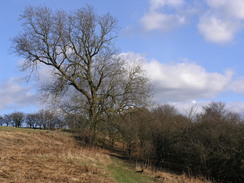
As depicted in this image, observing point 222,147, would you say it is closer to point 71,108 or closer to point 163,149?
point 163,149

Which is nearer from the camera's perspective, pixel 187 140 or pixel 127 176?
pixel 127 176

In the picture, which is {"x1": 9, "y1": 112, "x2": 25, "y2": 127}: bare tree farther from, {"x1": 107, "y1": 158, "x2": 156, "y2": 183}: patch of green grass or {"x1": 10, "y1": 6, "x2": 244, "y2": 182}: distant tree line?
{"x1": 107, "y1": 158, "x2": 156, "y2": 183}: patch of green grass

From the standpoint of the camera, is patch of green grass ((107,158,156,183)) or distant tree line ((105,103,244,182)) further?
distant tree line ((105,103,244,182))

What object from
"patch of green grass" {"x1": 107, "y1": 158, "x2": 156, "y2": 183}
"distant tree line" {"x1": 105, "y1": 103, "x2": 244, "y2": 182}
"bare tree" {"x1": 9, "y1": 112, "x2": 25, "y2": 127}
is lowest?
"patch of green grass" {"x1": 107, "y1": 158, "x2": 156, "y2": 183}

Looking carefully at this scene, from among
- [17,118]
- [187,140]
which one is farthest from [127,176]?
[17,118]

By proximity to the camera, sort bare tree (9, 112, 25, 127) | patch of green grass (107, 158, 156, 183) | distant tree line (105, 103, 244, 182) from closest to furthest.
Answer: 1. patch of green grass (107, 158, 156, 183)
2. distant tree line (105, 103, 244, 182)
3. bare tree (9, 112, 25, 127)

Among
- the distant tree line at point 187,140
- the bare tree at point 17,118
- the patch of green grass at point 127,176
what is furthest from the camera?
the bare tree at point 17,118

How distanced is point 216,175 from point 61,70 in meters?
18.2

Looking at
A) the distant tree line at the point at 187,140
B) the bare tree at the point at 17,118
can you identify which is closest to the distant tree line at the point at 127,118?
the distant tree line at the point at 187,140

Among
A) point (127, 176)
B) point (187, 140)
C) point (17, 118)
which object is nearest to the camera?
point (127, 176)

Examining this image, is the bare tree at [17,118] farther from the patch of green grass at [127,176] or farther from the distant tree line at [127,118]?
the patch of green grass at [127,176]

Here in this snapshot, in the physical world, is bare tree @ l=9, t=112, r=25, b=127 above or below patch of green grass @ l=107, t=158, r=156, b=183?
above

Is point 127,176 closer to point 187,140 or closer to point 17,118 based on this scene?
point 187,140

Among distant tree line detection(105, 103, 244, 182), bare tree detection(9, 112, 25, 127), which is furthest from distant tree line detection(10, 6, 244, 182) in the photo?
bare tree detection(9, 112, 25, 127)
